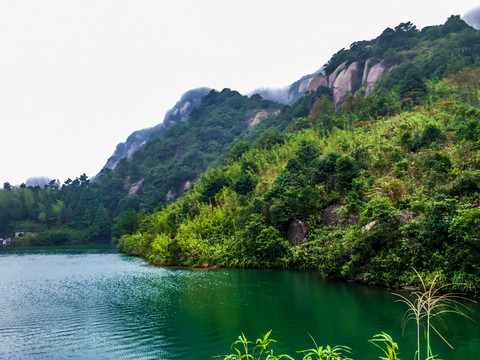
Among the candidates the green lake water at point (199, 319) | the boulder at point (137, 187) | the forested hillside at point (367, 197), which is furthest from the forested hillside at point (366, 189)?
the boulder at point (137, 187)

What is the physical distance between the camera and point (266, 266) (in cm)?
1548

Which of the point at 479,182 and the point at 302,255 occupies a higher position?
the point at 479,182

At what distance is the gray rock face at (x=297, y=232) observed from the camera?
15447 millimetres

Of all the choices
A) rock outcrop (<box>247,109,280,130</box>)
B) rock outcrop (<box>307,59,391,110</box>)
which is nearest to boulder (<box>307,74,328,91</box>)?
rock outcrop (<box>307,59,391,110</box>)

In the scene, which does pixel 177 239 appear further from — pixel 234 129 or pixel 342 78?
pixel 234 129

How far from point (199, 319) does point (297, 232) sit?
29.2 ft

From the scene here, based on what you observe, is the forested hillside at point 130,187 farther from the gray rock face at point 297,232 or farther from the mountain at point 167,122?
the gray rock face at point 297,232

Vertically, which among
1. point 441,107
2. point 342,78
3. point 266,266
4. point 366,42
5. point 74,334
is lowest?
point 266,266

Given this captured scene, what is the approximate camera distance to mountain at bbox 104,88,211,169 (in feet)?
338

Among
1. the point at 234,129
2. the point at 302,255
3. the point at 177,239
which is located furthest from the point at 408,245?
the point at 234,129

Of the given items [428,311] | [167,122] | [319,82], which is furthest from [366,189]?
[167,122]

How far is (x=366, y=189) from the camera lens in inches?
558

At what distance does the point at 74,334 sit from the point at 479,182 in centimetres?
1168

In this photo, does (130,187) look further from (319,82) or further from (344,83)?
(344,83)
